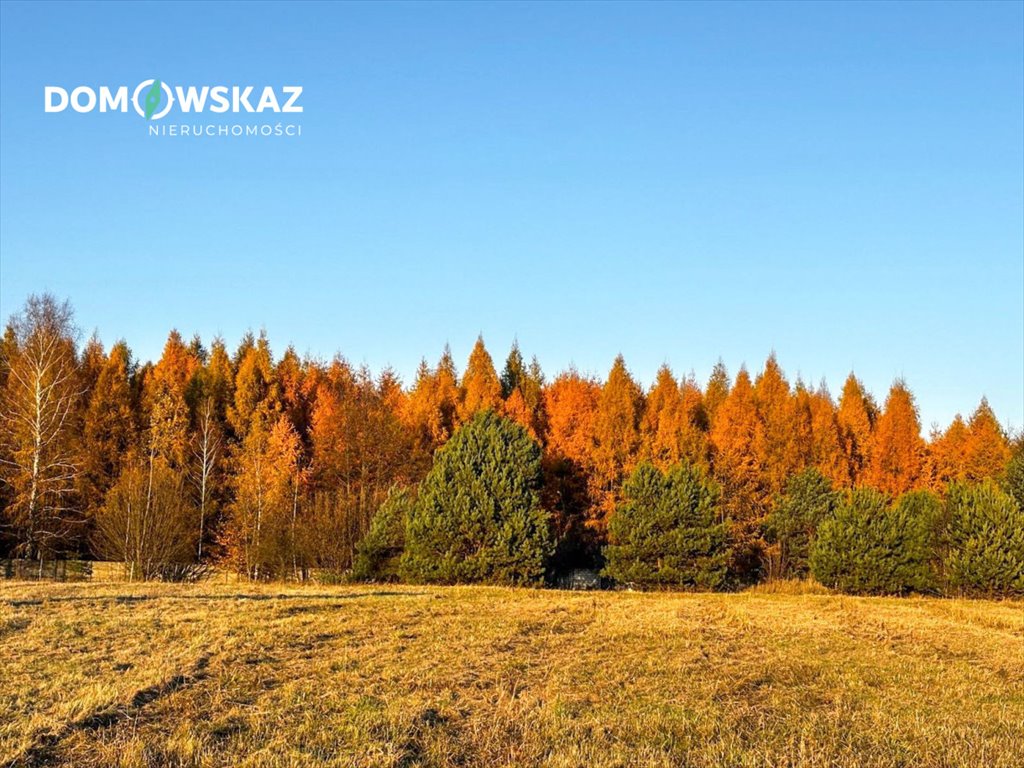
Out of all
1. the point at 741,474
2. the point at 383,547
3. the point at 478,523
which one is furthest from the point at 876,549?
the point at 383,547

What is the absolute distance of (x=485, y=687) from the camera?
9961mm

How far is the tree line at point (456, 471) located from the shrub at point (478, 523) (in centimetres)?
7

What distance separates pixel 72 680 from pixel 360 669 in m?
3.25

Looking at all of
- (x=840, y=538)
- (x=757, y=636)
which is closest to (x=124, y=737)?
(x=757, y=636)

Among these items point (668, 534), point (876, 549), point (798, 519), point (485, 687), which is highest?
point (798, 519)

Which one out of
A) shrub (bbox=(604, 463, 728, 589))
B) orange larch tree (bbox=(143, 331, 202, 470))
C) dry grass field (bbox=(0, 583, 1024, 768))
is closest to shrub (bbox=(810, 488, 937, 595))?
shrub (bbox=(604, 463, 728, 589))

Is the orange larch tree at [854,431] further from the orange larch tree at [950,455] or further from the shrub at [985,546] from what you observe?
the shrub at [985,546]

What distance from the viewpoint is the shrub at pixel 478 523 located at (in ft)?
89.4

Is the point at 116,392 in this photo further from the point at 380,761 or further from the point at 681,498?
the point at 380,761

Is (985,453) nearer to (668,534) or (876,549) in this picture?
(876,549)

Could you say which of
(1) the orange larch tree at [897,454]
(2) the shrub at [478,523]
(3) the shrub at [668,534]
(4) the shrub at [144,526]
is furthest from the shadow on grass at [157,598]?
(1) the orange larch tree at [897,454]

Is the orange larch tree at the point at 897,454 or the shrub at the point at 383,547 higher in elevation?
the orange larch tree at the point at 897,454

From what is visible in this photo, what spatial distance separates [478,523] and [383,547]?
3.51 m

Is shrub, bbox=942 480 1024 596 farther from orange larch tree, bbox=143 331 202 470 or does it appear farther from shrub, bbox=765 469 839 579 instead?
orange larch tree, bbox=143 331 202 470
